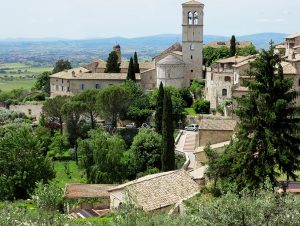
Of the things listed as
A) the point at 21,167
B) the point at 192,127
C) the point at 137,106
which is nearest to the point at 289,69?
the point at 192,127

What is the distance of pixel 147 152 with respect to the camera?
4753 centimetres

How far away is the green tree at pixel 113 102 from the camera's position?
5984 cm

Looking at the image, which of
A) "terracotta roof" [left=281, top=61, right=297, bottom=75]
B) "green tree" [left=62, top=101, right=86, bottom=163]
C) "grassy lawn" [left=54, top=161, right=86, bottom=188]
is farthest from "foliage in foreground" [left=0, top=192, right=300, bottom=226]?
"green tree" [left=62, top=101, right=86, bottom=163]

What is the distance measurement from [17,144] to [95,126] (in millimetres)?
20070

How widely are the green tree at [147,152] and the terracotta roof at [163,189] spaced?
1412cm

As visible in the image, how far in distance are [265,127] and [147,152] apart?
24.6 meters

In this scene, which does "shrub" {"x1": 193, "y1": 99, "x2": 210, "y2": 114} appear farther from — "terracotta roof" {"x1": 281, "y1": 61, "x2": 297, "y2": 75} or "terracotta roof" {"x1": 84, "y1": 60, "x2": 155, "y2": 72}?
"terracotta roof" {"x1": 84, "y1": 60, "x2": 155, "y2": 72}

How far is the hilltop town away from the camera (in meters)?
19.1

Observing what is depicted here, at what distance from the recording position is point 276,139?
23.2m

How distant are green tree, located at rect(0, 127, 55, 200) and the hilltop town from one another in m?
0.08

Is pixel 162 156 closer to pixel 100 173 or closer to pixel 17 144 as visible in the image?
pixel 100 173

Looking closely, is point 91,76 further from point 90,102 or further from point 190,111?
point 190,111

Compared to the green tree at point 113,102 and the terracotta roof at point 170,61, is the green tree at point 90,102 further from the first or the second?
the terracotta roof at point 170,61

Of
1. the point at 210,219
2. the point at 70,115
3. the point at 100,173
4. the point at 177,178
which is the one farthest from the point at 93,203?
the point at 70,115
